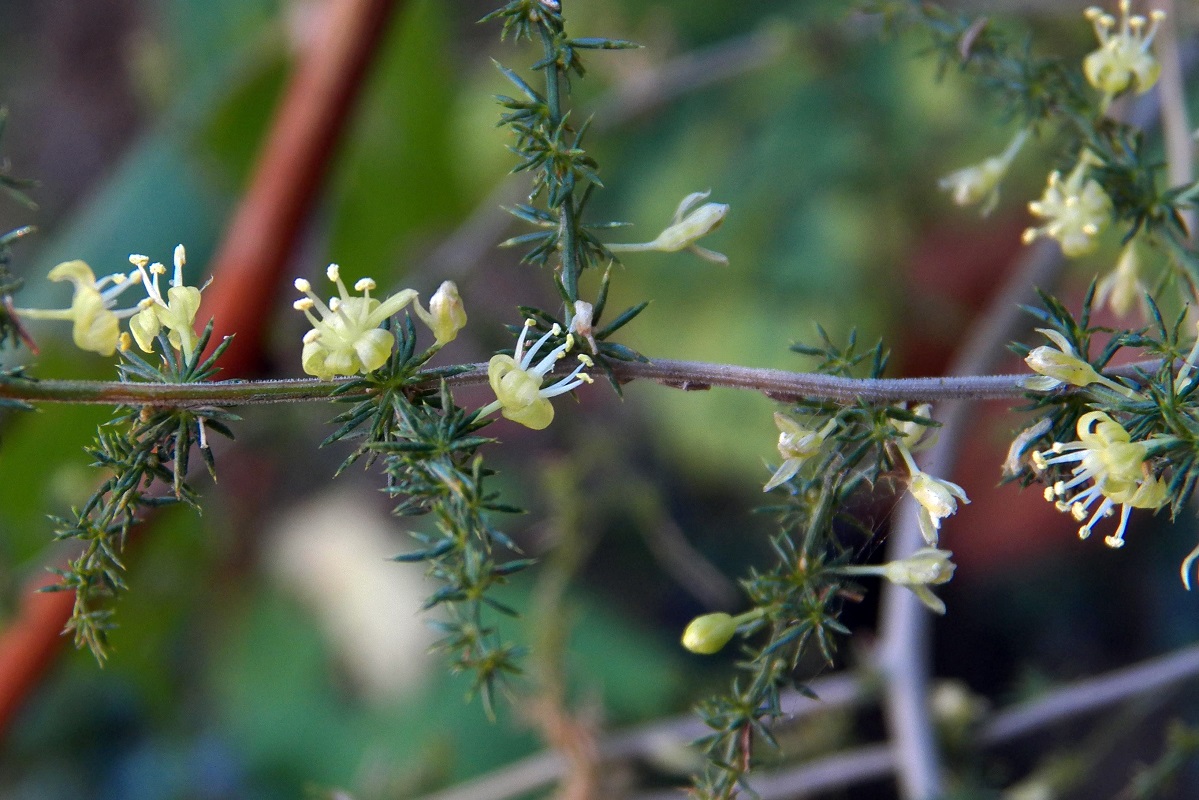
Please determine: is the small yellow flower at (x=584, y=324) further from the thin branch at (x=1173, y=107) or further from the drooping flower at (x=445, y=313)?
the thin branch at (x=1173, y=107)

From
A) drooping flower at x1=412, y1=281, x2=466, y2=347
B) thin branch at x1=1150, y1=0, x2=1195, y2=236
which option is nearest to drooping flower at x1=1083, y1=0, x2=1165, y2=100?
thin branch at x1=1150, y1=0, x2=1195, y2=236

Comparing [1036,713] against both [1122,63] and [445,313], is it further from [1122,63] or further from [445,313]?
[445,313]

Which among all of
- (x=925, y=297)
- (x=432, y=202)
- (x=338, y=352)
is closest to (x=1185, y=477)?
(x=338, y=352)

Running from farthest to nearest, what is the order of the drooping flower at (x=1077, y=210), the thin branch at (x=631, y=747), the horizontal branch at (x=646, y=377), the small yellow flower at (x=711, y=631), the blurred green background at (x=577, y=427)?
the blurred green background at (x=577, y=427) → the thin branch at (x=631, y=747) → the drooping flower at (x=1077, y=210) → the small yellow flower at (x=711, y=631) → the horizontal branch at (x=646, y=377)

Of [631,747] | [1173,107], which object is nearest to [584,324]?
[1173,107]

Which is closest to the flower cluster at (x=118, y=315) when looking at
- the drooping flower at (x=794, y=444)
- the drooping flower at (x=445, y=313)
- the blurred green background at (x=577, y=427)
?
the drooping flower at (x=445, y=313)

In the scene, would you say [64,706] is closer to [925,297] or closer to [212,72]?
[212,72]
